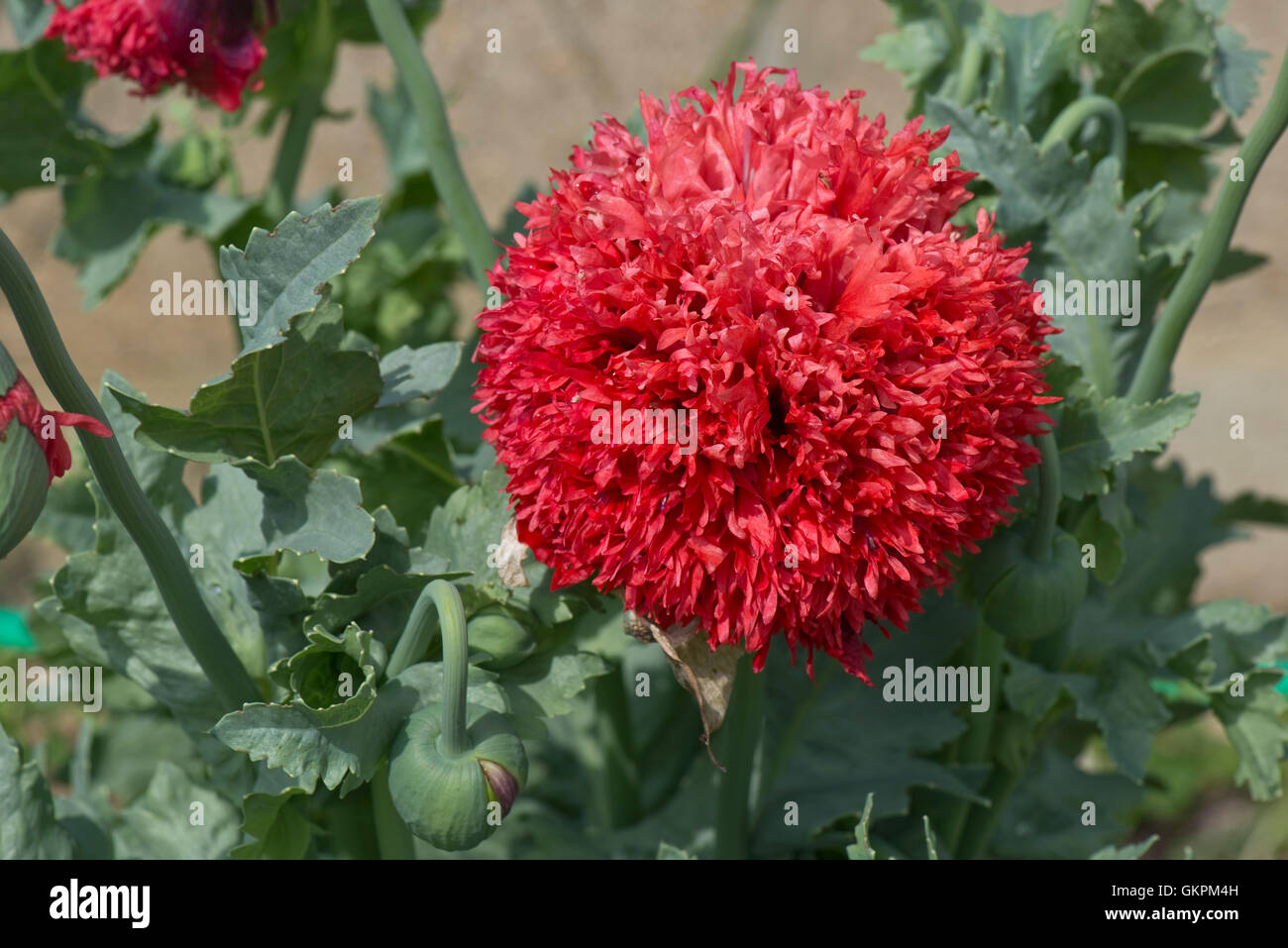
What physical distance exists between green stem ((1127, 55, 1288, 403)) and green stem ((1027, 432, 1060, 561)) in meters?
0.16

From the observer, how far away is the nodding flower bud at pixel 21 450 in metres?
0.58

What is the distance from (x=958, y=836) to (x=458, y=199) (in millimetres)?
646

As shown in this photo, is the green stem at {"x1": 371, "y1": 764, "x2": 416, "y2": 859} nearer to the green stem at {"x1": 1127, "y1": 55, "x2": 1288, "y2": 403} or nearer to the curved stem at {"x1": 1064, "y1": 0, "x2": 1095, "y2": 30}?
the green stem at {"x1": 1127, "y1": 55, "x2": 1288, "y2": 403}

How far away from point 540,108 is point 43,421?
2.70 metres

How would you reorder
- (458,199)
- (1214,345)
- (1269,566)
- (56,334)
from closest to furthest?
(56,334) → (458,199) → (1269,566) → (1214,345)

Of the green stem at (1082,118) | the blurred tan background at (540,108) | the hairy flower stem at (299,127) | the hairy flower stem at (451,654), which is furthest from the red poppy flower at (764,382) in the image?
the blurred tan background at (540,108)

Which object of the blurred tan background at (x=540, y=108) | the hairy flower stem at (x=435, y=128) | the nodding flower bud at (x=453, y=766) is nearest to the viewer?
the nodding flower bud at (x=453, y=766)

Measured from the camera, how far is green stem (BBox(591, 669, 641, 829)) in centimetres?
113

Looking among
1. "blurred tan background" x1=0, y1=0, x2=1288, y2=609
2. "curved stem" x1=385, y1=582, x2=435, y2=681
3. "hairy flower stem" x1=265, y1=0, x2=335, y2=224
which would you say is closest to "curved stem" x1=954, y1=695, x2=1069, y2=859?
"curved stem" x1=385, y1=582, x2=435, y2=681

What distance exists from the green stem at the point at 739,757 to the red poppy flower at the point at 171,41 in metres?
0.59

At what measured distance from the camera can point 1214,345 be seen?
9.73 feet

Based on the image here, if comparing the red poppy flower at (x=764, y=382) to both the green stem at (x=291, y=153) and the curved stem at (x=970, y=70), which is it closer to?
the curved stem at (x=970, y=70)
